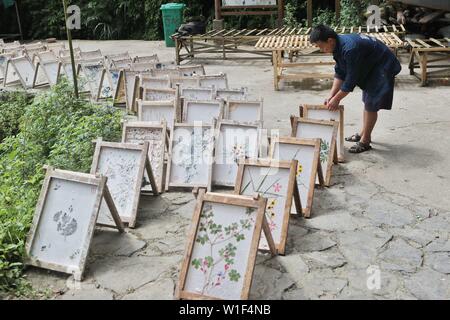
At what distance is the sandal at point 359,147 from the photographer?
573 centimetres

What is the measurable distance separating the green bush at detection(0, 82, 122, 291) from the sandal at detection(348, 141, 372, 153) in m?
2.72

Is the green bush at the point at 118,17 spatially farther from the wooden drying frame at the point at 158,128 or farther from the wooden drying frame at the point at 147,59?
the wooden drying frame at the point at 158,128

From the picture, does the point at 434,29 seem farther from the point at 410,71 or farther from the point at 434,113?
the point at 434,113

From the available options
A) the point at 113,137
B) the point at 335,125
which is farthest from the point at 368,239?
the point at 113,137

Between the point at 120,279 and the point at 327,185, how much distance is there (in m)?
2.28

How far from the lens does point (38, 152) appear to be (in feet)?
19.5

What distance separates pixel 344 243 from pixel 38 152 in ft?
12.4

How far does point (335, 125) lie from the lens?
16.7 ft

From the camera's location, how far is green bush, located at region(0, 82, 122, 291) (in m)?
3.95

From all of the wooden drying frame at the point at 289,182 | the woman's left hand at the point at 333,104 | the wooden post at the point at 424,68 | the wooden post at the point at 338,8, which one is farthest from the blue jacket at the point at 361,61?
the wooden post at the point at 338,8

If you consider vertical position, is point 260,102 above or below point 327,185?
above

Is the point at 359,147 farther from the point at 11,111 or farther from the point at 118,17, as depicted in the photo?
the point at 118,17

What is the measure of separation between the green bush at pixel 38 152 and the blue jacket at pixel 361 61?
2.67 metres

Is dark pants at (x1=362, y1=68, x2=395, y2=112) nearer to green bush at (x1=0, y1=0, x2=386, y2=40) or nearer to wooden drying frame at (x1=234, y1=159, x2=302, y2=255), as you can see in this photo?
wooden drying frame at (x1=234, y1=159, x2=302, y2=255)
